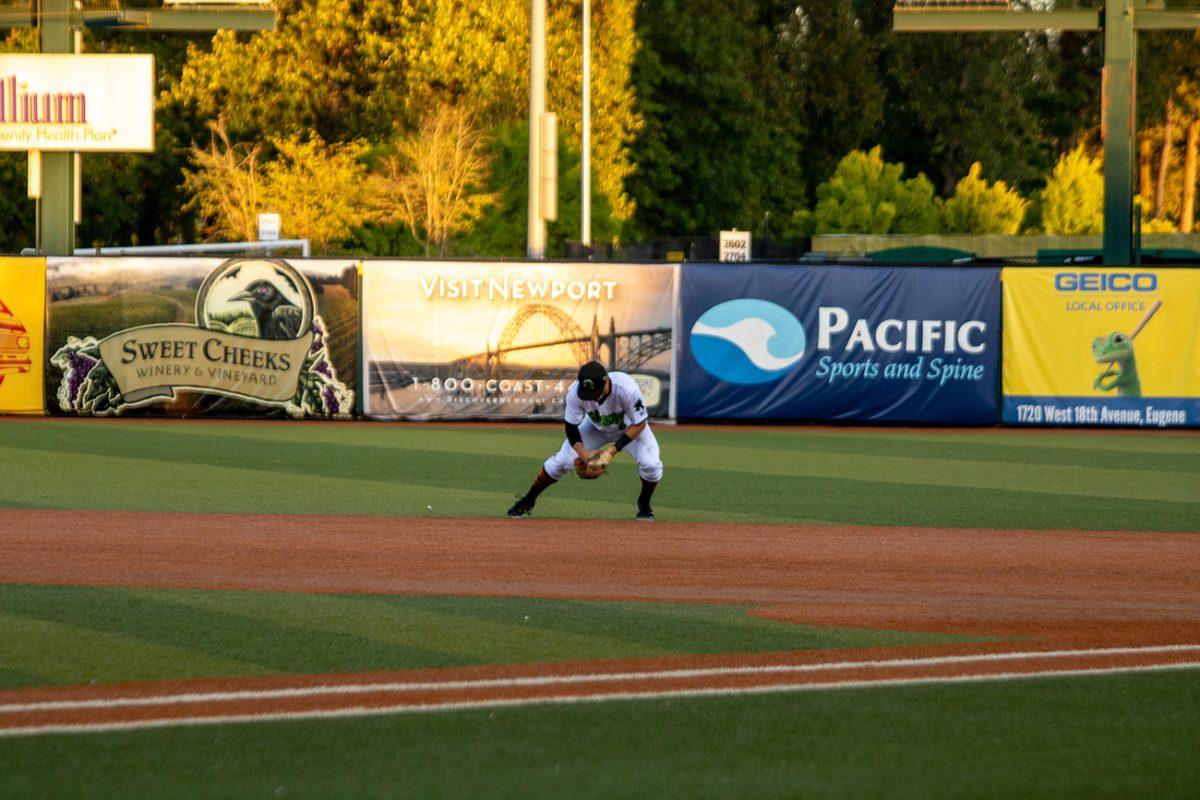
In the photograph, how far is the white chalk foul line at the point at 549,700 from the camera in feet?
23.2

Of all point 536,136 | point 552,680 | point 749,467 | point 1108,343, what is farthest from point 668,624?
point 536,136

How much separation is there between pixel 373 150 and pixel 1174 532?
38.9 m

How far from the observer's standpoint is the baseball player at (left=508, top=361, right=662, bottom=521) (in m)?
13.8

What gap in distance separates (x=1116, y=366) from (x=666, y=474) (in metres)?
9.44

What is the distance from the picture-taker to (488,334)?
24938mm

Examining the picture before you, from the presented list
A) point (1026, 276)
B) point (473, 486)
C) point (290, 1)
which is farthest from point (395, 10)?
point (473, 486)

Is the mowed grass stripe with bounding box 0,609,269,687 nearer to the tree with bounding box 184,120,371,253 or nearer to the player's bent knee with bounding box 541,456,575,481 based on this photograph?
the player's bent knee with bounding box 541,456,575,481

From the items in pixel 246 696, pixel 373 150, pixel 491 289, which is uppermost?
pixel 373 150

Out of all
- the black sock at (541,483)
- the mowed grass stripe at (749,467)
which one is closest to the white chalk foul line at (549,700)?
the black sock at (541,483)

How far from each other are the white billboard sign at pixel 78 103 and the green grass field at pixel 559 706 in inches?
458

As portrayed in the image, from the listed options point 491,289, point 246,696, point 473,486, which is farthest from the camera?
point 491,289

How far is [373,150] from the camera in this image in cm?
5050

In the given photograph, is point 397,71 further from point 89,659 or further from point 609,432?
point 89,659

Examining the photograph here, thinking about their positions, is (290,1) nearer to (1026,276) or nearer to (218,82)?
(218,82)
